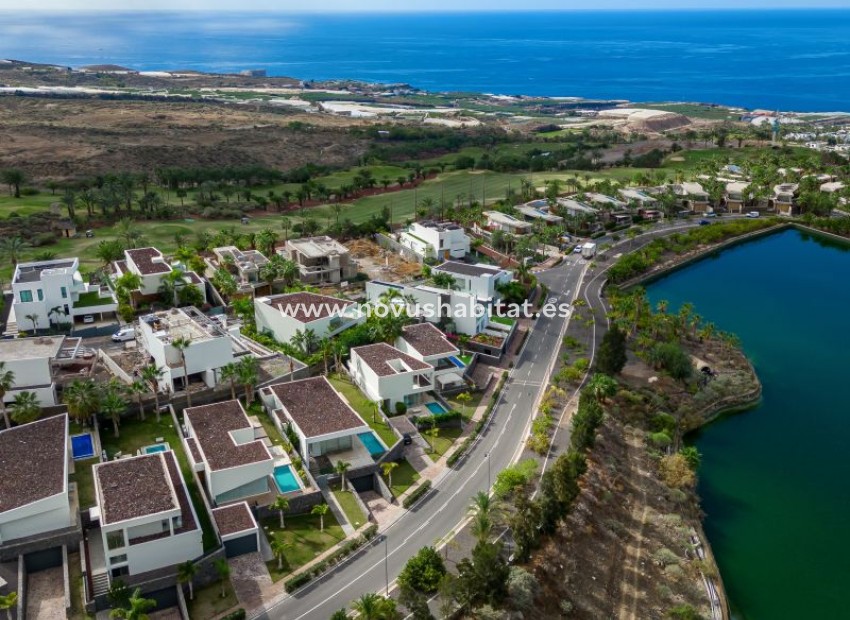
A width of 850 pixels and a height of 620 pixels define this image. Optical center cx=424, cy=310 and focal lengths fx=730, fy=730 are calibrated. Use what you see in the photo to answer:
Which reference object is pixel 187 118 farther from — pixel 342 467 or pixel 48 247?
pixel 342 467

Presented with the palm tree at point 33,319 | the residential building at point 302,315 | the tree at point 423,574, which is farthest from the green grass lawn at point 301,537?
the palm tree at point 33,319

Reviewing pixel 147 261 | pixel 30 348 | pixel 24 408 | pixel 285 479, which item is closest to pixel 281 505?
pixel 285 479

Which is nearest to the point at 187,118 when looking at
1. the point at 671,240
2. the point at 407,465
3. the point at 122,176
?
the point at 122,176

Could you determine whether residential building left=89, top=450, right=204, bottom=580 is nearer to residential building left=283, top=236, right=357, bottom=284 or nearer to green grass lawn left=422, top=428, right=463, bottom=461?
green grass lawn left=422, top=428, right=463, bottom=461

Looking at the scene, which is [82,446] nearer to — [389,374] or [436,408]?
[389,374]

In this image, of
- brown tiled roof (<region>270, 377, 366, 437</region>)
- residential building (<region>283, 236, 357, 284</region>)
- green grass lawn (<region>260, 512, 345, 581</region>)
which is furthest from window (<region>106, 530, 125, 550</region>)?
residential building (<region>283, 236, 357, 284</region>)

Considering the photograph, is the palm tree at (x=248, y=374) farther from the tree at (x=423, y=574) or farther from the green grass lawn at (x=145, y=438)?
the tree at (x=423, y=574)

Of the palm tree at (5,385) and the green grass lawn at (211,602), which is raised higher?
the palm tree at (5,385)
